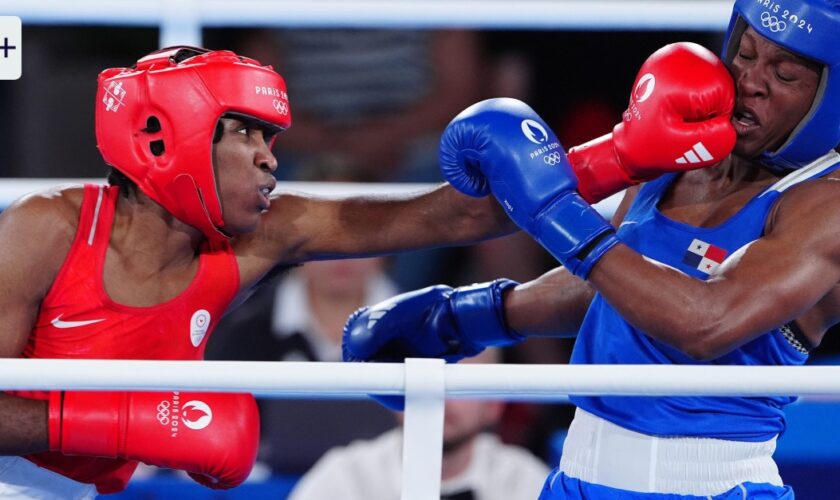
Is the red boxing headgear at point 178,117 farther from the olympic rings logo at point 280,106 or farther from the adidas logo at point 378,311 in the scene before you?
the adidas logo at point 378,311

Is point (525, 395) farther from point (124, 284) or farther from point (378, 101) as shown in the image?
point (378, 101)

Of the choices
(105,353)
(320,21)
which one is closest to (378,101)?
(320,21)

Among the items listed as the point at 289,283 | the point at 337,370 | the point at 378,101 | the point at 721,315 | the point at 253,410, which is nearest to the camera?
the point at 337,370

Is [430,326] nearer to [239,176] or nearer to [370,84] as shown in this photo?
[239,176]

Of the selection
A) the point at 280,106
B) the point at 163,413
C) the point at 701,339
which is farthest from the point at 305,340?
the point at 701,339

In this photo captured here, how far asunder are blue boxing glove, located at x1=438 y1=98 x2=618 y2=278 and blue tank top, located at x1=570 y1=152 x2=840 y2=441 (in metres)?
0.19

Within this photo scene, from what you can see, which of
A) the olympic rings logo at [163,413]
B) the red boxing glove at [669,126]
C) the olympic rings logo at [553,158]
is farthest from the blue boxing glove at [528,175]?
the olympic rings logo at [163,413]

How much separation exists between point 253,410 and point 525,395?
62 centimetres

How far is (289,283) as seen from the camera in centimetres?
373

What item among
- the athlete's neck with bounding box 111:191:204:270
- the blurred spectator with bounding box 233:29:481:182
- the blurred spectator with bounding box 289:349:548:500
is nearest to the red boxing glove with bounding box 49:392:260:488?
the athlete's neck with bounding box 111:191:204:270

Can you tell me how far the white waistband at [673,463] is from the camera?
1957 mm

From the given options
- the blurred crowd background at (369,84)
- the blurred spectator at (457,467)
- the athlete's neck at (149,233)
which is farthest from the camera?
the blurred crowd background at (369,84)

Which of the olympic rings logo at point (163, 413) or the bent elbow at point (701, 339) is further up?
the bent elbow at point (701, 339)

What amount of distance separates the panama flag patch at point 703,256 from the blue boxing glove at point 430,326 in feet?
1.51
